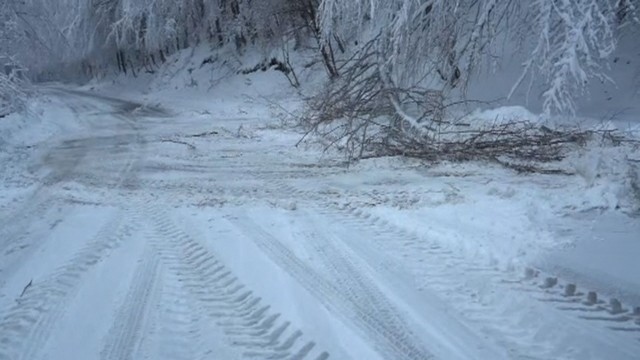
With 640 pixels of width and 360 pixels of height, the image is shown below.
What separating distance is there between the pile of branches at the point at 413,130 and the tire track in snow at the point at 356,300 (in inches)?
156

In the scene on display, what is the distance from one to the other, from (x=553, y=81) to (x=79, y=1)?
3264 cm

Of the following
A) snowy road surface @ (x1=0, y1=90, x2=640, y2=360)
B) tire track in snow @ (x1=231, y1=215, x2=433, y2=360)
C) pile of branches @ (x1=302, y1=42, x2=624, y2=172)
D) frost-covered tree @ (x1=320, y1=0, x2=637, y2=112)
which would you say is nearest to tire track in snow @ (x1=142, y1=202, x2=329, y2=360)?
snowy road surface @ (x1=0, y1=90, x2=640, y2=360)

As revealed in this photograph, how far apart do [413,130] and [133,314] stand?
6.19m

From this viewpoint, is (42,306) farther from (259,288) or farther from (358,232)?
(358,232)

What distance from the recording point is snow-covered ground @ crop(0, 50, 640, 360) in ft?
10.8

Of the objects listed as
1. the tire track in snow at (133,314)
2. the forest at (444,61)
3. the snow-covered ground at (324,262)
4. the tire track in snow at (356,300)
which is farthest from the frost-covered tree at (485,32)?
the tire track in snow at (133,314)

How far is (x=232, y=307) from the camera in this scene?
374cm

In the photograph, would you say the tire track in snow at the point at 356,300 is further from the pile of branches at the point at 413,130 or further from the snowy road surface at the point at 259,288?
the pile of branches at the point at 413,130

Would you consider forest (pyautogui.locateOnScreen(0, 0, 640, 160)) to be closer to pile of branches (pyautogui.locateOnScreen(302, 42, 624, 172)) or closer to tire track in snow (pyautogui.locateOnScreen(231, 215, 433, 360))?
pile of branches (pyautogui.locateOnScreen(302, 42, 624, 172))

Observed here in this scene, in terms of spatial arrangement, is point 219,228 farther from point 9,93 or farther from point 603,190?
point 9,93

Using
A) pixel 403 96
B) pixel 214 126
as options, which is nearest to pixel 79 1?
pixel 214 126

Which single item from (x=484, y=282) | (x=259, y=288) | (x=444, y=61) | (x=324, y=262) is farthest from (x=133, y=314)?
(x=444, y=61)

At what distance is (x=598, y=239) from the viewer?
4520 millimetres

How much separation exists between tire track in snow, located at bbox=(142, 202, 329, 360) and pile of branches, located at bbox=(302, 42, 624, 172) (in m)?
4.22
